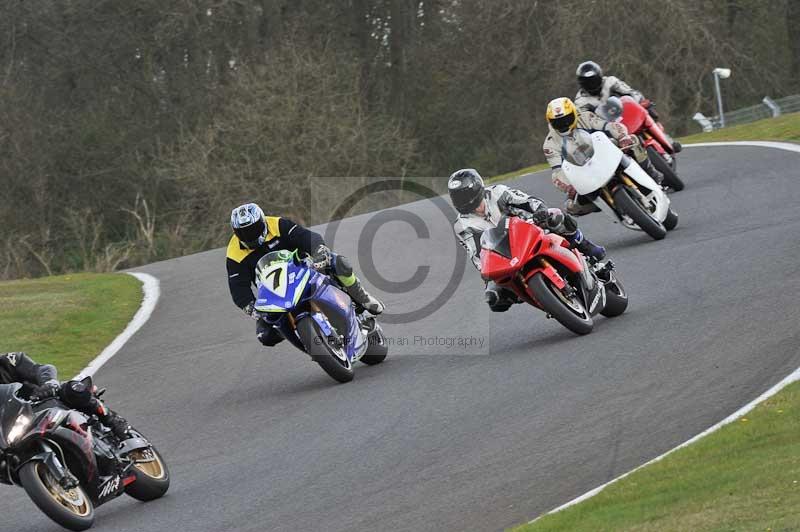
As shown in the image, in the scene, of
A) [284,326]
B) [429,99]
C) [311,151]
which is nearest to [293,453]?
[284,326]

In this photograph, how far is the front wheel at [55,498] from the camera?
8.54 m

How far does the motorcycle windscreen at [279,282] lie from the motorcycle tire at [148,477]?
2.24 meters

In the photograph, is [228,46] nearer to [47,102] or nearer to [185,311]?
[47,102]

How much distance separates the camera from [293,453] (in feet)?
33.8

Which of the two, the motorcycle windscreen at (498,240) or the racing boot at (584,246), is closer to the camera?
the motorcycle windscreen at (498,240)

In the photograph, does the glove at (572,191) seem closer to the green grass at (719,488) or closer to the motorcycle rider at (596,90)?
the motorcycle rider at (596,90)

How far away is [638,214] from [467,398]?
482 cm

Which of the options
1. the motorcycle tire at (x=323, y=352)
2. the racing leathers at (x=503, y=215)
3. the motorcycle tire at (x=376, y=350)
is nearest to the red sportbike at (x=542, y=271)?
Answer: the racing leathers at (x=503, y=215)

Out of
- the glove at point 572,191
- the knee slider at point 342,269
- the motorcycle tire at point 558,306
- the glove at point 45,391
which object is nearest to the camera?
the glove at point 45,391

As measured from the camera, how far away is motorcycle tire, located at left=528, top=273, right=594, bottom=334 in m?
11.4

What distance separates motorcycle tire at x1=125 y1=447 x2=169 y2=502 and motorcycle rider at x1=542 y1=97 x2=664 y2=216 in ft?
20.4

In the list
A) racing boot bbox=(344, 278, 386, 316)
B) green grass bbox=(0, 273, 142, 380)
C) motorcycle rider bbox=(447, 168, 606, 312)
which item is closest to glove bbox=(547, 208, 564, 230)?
motorcycle rider bbox=(447, 168, 606, 312)

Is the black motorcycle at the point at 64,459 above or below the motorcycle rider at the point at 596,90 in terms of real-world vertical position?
above

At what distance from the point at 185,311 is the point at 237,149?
1930 cm
